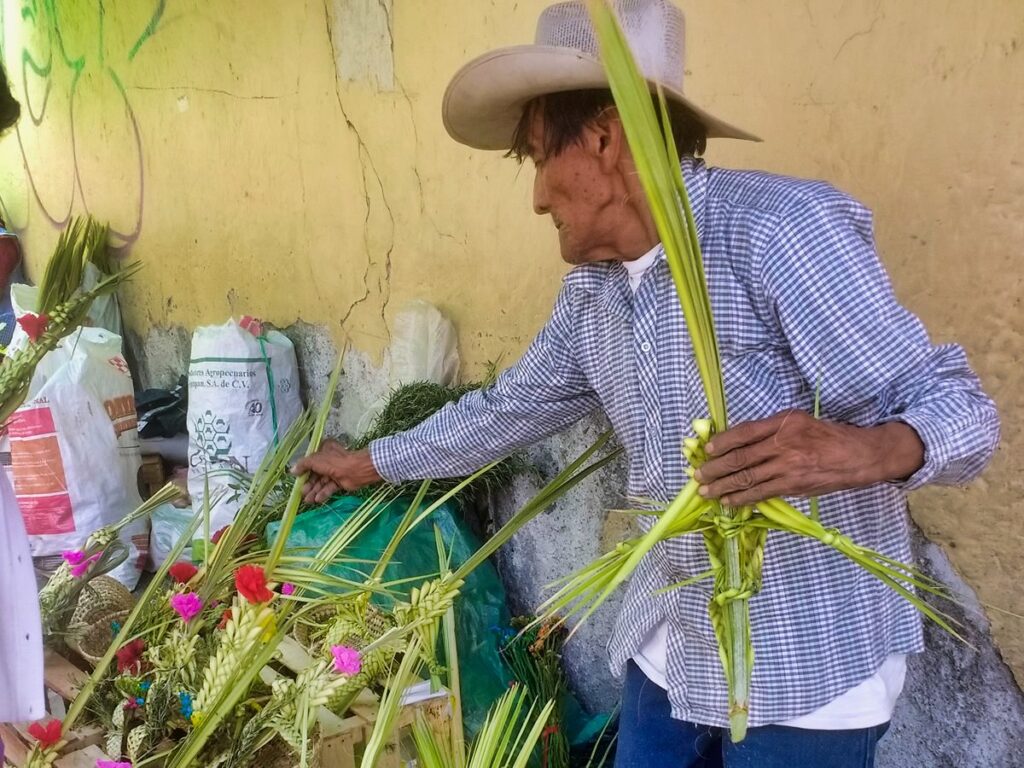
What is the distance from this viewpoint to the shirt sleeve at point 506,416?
1.53m

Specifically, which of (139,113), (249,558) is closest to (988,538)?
(249,558)

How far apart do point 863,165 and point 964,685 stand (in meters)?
0.98

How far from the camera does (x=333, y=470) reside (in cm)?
169

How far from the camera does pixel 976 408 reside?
3.22 feet

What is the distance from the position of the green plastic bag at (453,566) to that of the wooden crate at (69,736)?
55 cm

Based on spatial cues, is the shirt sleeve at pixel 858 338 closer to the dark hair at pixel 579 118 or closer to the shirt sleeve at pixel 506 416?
the dark hair at pixel 579 118

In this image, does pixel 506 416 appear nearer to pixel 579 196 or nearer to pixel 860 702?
pixel 579 196

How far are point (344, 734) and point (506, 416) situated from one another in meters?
0.59

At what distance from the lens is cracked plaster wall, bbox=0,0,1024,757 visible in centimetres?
153

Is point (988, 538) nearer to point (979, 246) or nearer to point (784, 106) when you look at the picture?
point (979, 246)

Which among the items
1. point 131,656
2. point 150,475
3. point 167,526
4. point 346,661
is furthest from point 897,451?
point 150,475

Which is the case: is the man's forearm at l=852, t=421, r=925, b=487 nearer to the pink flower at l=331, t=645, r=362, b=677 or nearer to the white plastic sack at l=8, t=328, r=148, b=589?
the pink flower at l=331, t=645, r=362, b=677

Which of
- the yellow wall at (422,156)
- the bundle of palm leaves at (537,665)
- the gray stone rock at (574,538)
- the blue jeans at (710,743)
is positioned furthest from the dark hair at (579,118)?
the bundle of palm leaves at (537,665)

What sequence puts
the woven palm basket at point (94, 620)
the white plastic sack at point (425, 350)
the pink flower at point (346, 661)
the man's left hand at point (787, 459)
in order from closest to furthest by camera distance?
the man's left hand at point (787, 459) → the pink flower at point (346, 661) → the woven palm basket at point (94, 620) → the white plastic sack at point (425, 350)
